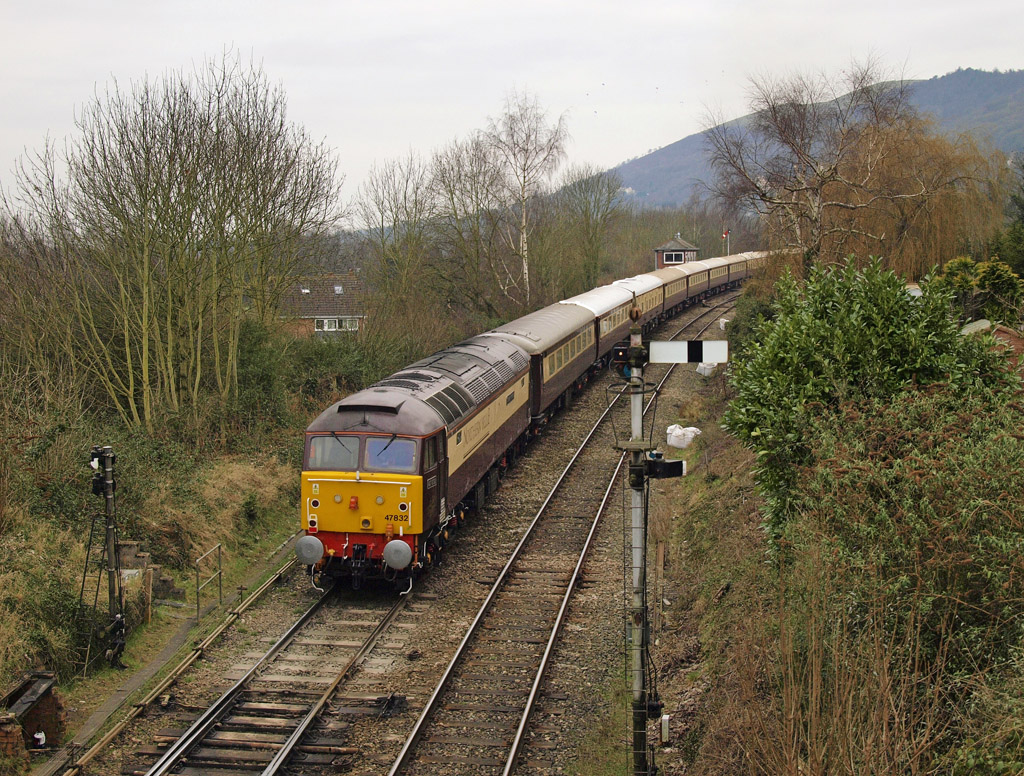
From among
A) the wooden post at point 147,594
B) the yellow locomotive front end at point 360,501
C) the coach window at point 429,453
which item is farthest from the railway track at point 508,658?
the wooden post at point 147,594

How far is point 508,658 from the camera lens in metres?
11.9

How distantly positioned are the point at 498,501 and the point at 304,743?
30.8 ft

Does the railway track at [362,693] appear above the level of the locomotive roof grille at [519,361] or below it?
below

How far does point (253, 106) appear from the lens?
2178cm

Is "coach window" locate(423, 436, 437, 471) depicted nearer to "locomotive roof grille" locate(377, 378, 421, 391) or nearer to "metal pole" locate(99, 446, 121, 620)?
"locomotive roof grille" locate(377, 378, 421, 391)

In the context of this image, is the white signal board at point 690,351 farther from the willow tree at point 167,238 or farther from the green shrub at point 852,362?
the willow tree at point 167,238

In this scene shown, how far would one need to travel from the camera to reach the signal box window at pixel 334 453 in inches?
526

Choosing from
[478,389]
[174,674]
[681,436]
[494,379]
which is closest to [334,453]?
[174,674]

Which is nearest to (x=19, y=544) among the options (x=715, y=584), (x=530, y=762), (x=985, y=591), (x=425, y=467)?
(x=425, y=467)

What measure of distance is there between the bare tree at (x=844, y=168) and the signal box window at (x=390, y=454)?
16.7 metres

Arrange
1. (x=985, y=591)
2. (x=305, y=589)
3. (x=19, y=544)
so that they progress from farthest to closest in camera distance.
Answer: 1. (x=305, y=589)
2. (x=19, y=544)
3. (x=985, y=591)

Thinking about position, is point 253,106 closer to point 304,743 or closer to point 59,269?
point 59,269

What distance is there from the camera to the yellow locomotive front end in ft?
43.1

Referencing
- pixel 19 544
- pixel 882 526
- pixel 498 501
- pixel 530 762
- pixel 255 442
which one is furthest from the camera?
pixel 255 442
